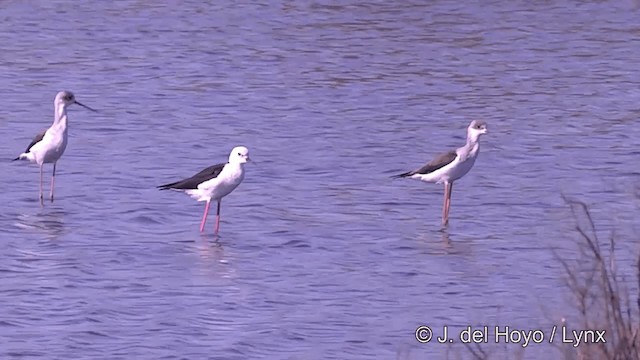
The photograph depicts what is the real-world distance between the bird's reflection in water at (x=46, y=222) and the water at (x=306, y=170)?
0.16 ft

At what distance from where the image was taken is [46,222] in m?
14.7

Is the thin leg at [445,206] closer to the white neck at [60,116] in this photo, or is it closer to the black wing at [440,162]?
the black wing at [440,162]

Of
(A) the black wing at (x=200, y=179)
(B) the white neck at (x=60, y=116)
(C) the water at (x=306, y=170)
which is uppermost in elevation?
(B) the white neck at (x=60, y=116)

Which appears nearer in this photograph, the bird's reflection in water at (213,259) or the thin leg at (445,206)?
the bird's reflection in water at (213,259)

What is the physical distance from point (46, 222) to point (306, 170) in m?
3.45

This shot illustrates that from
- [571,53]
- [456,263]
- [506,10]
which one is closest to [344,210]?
[456,263]

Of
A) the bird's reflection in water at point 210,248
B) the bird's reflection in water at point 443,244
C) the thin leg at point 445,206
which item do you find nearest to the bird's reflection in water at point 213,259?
the bird's reflection in water at point 210,248

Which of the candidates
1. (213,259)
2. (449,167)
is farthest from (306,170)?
(213,259)

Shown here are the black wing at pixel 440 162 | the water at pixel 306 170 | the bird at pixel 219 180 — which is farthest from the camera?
the black wing at pixel 440 162

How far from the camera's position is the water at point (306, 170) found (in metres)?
11.3

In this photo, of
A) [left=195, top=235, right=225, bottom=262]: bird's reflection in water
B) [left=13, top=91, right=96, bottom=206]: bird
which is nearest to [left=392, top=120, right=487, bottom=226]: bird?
[left=195, top=235, right=225, bottom=262]: bird's reflection in water

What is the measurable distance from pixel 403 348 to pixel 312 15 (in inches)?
752

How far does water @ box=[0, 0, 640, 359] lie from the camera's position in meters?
11.3

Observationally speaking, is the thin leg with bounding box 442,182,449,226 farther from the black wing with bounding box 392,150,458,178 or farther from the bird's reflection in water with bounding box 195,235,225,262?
the bird's reflection in water with bounding box 195,235,225,262
